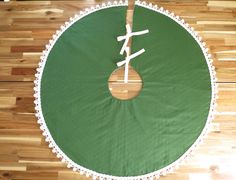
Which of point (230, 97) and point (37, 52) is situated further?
point (37, 52)

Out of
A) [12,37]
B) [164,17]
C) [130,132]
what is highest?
[164,17]

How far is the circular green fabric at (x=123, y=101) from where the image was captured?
1534 millimetres

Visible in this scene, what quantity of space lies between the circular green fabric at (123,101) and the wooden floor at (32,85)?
0.26 ft

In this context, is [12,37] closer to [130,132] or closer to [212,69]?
[130,132]

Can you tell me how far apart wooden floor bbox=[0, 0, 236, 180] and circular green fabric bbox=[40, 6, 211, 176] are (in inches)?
3.1

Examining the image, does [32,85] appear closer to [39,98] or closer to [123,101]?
[39,98]

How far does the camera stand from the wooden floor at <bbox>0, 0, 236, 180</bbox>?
1.51 metres

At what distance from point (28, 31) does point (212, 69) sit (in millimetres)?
1034

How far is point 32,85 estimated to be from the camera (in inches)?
66.8

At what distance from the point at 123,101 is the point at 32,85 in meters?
0.49

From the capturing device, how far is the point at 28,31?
183cm

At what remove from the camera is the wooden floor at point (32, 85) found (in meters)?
1.51

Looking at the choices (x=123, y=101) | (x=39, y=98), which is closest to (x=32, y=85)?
(x=39, y=98)

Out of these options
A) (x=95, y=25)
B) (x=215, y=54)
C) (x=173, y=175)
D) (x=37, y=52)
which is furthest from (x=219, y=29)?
(x=37, y=52)
